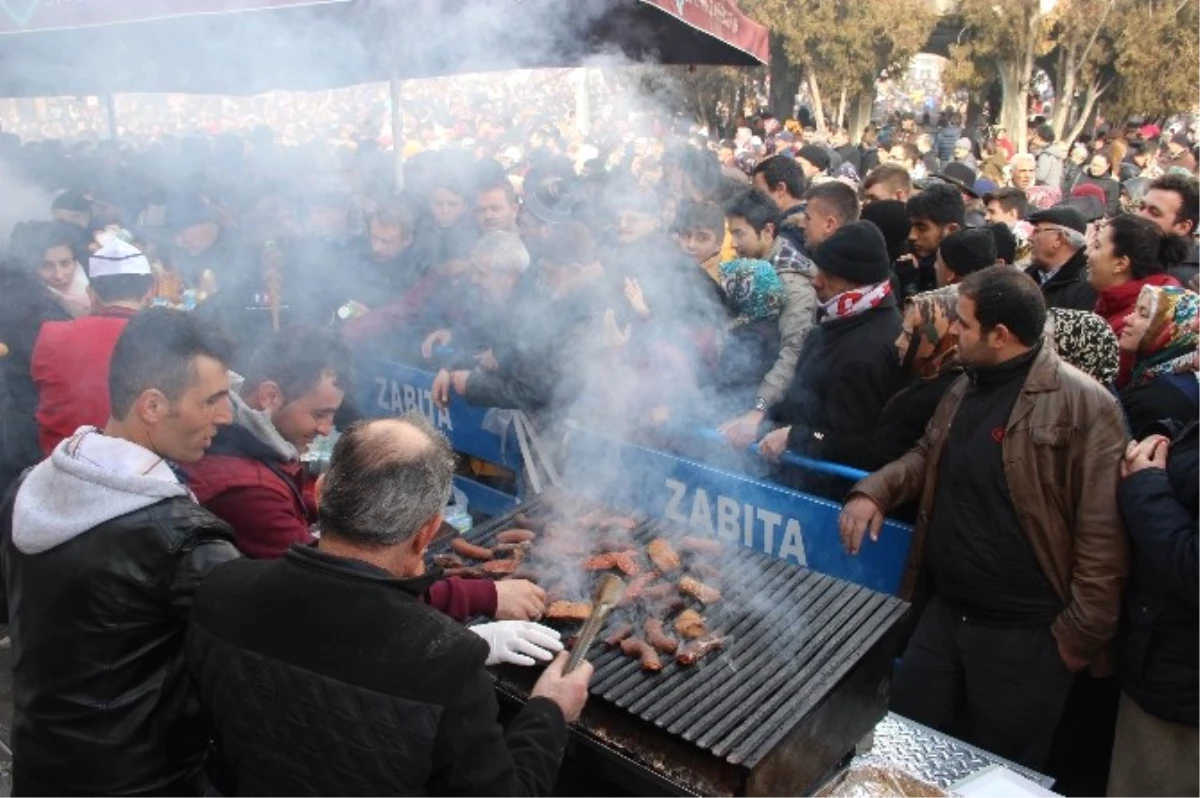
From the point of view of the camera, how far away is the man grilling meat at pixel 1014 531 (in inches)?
118

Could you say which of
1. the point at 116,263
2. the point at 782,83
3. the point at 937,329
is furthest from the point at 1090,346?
the point at 782,83

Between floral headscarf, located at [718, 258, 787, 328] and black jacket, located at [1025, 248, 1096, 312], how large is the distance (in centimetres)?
158

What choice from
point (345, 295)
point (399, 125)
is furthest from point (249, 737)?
point (399, 125)

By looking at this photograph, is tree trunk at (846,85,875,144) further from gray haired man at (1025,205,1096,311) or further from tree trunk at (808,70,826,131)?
gray haired man at (1025,205,1096,311)

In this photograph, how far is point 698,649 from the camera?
272 cm

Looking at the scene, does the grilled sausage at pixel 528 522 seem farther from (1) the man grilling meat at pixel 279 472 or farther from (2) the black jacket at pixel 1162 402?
(2) the black jacket at pixel 1162 402

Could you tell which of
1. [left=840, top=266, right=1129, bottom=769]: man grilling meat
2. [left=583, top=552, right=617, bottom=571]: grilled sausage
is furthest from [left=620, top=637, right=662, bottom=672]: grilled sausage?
[left=840, top=266, right=1129, bottom=769]: man grilling meat

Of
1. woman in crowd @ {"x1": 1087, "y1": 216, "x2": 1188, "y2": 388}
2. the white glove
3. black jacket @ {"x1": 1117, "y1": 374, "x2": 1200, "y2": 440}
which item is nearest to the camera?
the white glove

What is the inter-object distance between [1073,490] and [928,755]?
101cm

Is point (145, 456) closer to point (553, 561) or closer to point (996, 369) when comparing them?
point (553, 561)

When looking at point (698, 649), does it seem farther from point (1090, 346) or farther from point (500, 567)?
point (1090, 346)

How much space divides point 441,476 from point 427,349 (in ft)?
12.2

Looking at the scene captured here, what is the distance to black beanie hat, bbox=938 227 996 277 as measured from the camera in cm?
446

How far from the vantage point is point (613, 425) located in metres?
4.49
